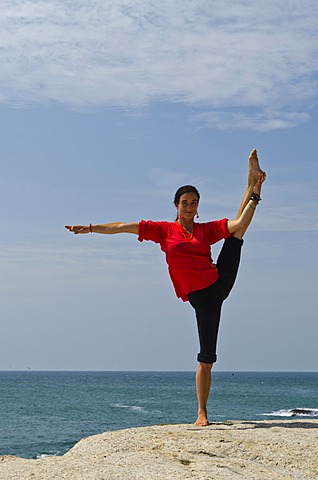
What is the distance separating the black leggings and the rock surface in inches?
38.2

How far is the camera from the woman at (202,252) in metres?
7.64

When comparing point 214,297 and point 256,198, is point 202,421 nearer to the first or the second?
point 214,297

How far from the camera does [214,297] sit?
770 centimetres

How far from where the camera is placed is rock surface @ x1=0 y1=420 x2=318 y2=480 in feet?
17.7

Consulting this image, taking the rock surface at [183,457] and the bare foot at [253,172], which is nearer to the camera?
the rock surface at [183,457]

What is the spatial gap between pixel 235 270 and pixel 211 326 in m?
0.64

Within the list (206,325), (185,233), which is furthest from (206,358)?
(185,233)

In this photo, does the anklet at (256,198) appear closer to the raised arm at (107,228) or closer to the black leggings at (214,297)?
the black leggings at (214,297)

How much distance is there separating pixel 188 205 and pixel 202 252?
52cm

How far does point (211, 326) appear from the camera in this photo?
7727mm

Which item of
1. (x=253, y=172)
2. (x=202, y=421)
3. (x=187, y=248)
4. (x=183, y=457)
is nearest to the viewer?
(x=183, y=457)

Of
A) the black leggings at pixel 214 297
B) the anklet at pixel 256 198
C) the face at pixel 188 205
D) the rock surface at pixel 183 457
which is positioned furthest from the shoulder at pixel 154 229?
the rock surface at pixel 183 457

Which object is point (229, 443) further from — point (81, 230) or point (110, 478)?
point (81, 230)

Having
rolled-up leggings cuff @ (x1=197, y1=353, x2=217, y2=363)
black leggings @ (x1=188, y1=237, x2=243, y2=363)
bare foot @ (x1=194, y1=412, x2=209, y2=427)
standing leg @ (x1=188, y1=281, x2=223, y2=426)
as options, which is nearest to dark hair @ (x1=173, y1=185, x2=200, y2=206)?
black leggings @ (x1=188, y1=237, x2=243, y2=363)
